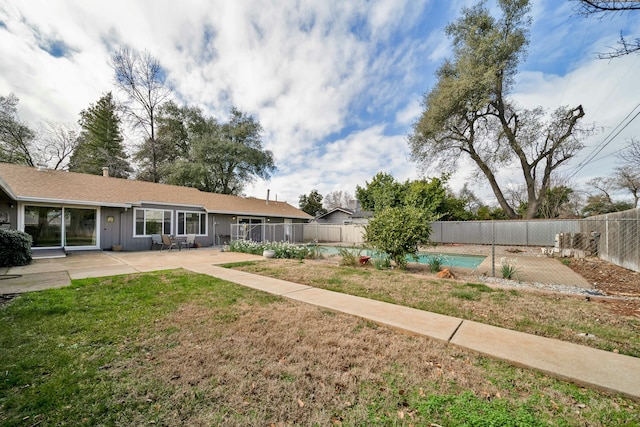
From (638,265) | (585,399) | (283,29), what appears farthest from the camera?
(283,29)

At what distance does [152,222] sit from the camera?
1395 cm

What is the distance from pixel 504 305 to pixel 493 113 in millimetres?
17935

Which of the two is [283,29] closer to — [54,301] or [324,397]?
[54,301]

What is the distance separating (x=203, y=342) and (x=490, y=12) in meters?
23.3

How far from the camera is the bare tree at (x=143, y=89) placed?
1873cm

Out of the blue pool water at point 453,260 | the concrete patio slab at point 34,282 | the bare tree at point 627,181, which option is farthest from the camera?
the bare tree at point 627,181

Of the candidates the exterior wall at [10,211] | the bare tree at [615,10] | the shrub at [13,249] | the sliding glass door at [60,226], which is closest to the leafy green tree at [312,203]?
the sliding glass door at [60,226]

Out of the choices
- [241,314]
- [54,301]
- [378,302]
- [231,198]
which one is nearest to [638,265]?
[378,302]

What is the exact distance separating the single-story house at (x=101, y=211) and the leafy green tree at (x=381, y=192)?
10.8 metres

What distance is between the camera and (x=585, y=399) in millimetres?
2012

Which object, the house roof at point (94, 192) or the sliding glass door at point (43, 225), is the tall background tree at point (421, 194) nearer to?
the house roof at point (94, 192)

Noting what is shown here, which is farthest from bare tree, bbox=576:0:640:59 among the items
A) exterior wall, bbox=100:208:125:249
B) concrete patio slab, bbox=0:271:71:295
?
exterior wall, bbox=100:208:125:249

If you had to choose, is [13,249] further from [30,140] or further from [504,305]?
[30,140]

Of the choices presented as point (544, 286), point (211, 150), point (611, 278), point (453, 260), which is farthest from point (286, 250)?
point (211, 150)
